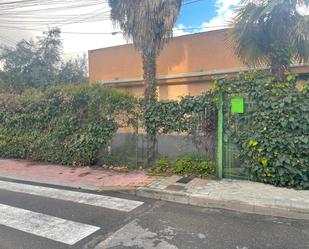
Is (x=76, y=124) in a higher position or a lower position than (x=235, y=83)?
lower

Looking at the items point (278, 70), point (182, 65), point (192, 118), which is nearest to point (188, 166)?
point (192, 118)

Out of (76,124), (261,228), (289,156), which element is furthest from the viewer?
(76,124)

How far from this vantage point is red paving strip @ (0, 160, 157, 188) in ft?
22.7

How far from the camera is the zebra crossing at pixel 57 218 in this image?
4.19m

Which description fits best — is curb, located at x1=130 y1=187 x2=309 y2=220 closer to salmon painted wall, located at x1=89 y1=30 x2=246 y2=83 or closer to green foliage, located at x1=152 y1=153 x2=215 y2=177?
green foliage, located at x1=152 y1=153 x2=215 y2=177

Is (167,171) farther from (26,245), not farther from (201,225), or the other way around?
(26,245)

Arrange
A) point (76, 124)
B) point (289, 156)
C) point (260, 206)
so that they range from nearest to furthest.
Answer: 1. point (260, 206)
2. point (289, 156)
3. point (76, 124)

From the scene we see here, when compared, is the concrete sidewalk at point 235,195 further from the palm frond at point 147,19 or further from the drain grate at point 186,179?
the palm frond at point 147,19

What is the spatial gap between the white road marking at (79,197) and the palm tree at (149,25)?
8.88ft

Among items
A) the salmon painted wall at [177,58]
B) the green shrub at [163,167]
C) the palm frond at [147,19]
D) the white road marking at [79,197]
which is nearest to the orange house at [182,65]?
the salmon painted wall at [177,58]

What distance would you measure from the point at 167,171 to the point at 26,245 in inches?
169

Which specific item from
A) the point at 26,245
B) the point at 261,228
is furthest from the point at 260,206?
the point at 26,245

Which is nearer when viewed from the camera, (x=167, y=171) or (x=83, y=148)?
(x=167, y=171)

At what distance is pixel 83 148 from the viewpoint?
869 centimetres
